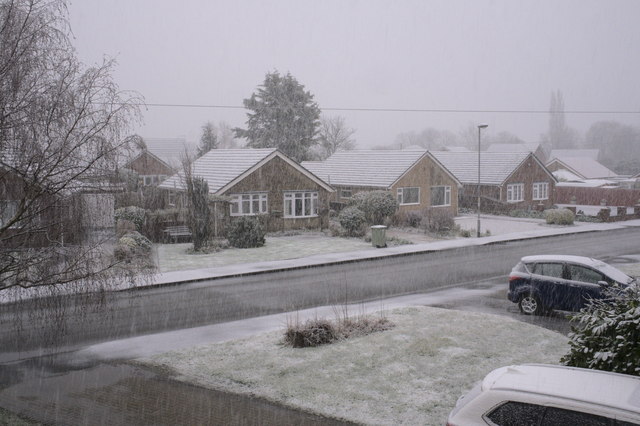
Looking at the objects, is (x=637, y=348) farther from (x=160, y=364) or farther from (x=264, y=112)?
(x=264, y=112)

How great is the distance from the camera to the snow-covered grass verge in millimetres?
10016

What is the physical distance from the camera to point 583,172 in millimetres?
75938

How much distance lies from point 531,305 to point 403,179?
86.7 ft

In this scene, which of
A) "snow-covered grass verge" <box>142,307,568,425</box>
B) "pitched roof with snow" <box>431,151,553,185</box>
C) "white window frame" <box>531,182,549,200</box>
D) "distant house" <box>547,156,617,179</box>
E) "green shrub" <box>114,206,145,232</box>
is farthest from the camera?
"distant house" <box>547,156,617,179</box>

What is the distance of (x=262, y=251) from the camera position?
94.8 feet

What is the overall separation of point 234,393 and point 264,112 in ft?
188

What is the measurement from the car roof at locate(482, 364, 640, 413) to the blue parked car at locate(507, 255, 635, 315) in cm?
919

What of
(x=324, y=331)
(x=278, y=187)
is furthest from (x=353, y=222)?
(x=324, y=331)

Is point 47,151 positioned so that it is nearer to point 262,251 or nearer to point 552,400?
point 552,400

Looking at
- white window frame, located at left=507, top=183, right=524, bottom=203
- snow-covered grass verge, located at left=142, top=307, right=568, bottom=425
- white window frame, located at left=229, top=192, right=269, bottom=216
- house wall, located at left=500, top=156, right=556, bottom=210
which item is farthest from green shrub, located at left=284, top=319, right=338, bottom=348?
white window frame, located at left=507, top=183, right=524, bottom=203

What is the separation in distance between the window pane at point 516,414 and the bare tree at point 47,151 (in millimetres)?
5819

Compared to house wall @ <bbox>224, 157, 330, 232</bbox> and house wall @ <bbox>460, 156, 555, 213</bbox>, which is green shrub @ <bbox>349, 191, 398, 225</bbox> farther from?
house wall @ <bbox>460, 156, 555, 213</bbox>

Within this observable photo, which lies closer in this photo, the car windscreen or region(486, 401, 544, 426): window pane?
region(486, 401, 544, 426): window pane

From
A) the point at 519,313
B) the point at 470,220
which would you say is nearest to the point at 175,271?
the point at 519,313
